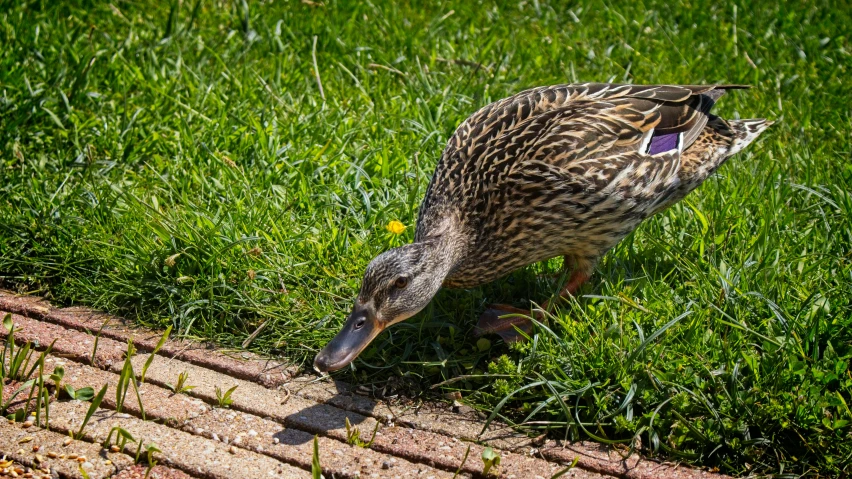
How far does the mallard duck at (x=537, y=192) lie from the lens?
13.2 feet

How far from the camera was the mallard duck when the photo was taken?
4027 mm

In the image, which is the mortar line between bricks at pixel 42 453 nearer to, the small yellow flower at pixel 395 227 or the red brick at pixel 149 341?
the red brick at pixel 149 341

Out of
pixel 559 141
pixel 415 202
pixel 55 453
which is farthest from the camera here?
pixel 415 202

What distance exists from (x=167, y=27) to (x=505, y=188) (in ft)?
10.5

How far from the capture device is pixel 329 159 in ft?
16.6

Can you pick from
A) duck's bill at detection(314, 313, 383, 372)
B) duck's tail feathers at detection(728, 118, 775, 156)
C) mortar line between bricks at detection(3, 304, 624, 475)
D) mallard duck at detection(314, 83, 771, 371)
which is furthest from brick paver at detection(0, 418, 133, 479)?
duck's tail feathers at detection(728, 118, 775, 156)

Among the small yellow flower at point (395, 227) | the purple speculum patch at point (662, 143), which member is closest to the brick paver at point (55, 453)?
the small yellow flower at point (395, 227)

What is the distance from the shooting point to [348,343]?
3.57m

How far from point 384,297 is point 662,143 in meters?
1.62

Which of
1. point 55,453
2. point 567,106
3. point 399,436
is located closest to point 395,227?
point 567,106

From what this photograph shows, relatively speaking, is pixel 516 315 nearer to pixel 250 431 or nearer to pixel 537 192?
pixel 537 192

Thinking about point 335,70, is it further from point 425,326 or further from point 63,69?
point 425,326

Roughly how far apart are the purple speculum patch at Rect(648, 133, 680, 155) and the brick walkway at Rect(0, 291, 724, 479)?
1.51 meters

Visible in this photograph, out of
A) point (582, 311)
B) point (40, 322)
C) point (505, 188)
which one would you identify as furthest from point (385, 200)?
point (40, 322)
